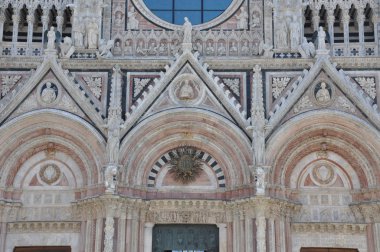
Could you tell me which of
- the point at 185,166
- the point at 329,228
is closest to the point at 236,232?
the point at 185,166

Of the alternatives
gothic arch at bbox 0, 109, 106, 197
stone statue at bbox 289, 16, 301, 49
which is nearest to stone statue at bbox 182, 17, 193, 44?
stone statue at bbox 289, 16, 301, 49

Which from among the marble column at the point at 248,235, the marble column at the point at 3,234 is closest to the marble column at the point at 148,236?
the marble column at the point at 248,235

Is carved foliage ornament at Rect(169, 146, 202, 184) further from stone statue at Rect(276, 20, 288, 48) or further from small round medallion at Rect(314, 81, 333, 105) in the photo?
stone statue at Rect(276, 20, 288, 48)

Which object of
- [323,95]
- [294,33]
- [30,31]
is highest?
[30,31]

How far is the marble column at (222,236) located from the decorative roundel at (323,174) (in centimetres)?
308

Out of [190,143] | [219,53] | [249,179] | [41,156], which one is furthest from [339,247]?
[41,156]

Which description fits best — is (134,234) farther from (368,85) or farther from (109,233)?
(368,85)

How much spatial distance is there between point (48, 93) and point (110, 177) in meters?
3.31

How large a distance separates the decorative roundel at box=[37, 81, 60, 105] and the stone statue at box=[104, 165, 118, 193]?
2.82 meters

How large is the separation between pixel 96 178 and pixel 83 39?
4.39 m

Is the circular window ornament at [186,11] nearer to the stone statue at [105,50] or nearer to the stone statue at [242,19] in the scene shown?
the stone statue at [242,19]

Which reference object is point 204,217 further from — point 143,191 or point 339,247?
point 339,247

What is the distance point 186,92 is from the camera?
20719 mm

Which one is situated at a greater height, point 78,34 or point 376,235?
point 78,34
